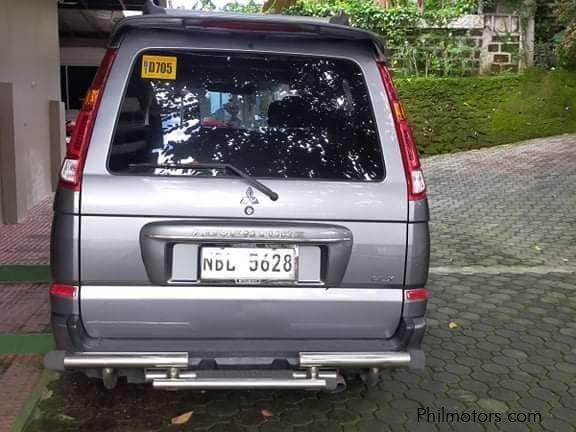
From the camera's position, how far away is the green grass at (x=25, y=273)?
552 cm

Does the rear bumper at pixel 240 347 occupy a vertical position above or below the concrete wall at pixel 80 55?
below

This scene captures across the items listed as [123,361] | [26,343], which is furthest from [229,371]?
[26,343]

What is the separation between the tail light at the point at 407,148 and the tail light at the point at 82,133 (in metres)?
1.18

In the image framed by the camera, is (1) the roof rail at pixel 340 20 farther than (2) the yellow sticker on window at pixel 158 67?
Yes

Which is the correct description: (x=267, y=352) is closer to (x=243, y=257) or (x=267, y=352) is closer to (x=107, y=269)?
(x=243, y=257)

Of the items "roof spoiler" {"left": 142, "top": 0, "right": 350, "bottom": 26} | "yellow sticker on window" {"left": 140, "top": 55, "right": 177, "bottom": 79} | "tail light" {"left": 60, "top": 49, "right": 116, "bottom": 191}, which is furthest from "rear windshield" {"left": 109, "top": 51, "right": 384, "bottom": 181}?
"roof spoiler" {"left": 142, "top": 0, "right": 350, "bottom": 26}

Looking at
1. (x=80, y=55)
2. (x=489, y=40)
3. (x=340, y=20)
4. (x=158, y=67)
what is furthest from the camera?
(x=80, y=55)

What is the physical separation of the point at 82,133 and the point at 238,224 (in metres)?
0.74

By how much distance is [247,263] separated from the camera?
2.80 m

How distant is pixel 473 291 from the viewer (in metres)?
5.60

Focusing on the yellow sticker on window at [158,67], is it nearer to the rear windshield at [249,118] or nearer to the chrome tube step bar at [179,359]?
the rear windshield at [249,118]

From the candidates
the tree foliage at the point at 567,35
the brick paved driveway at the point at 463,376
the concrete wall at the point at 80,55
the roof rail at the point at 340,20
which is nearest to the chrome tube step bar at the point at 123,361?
the brick paved driveway at the point at 463,376

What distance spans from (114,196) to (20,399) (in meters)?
1.37

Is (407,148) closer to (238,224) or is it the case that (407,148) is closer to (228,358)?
(238,224)
